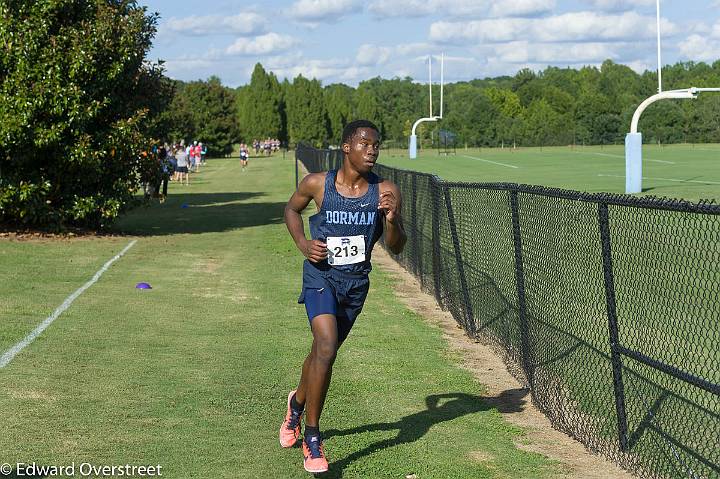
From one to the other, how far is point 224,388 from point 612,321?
3.37 meters

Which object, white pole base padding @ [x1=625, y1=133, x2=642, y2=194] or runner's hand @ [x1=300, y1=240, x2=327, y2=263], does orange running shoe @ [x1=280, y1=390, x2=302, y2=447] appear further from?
white pole base padding @ [x1=625, y1=133, x2=642, y2=194]

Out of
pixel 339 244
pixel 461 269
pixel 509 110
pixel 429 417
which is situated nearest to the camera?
pixel 339 244

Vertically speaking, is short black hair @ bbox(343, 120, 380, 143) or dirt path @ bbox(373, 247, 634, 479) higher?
short black hair @ bbox(343, 120, 380, 143)

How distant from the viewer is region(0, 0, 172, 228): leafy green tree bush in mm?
21484

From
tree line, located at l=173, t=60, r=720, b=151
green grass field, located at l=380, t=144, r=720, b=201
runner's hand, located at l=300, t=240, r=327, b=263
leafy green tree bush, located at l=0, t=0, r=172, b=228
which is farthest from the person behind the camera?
tree line, located at l=173, t=60, r=720, b=151

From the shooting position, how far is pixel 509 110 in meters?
145

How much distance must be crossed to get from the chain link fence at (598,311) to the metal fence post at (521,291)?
1 cm

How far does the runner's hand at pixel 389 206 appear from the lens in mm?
6578

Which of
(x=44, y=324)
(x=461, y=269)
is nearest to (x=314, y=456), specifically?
(x=461, y=269)

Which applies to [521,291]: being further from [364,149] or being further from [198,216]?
[198,216]

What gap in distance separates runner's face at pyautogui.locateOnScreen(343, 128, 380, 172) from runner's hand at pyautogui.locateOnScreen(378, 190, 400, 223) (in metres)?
0.22

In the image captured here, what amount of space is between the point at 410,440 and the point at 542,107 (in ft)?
429

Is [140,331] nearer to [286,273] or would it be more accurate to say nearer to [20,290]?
[20,290]

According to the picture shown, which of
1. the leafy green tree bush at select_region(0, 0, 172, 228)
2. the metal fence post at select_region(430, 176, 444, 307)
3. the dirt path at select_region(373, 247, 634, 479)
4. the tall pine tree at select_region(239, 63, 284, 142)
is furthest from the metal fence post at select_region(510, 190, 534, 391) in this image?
the tall pine tree at select_region(239, 63, 284, 142)
